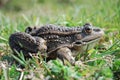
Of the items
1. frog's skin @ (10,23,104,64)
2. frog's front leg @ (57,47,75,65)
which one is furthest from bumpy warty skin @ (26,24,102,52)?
frog's front leg @ (57,47,75,65)

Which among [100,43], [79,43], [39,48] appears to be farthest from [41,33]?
[100,43]

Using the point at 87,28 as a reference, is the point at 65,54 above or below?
below

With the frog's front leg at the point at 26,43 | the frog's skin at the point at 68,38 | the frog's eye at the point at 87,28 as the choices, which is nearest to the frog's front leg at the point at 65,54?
the frog's skin at the point at 68,38

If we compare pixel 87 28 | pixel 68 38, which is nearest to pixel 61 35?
pixel 68 38

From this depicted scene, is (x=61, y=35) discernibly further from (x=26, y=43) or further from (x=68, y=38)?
(x=26, y=43)

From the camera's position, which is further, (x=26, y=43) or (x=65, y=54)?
(x=26, y=43)

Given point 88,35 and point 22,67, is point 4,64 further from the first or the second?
point 88,35
